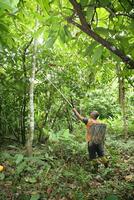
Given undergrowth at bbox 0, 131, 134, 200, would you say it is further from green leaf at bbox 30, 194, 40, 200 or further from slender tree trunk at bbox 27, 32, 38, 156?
slender tree trunk at bbox 27, 32, 38, 156

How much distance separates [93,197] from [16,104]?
358cm

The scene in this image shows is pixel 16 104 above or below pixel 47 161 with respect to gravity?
above

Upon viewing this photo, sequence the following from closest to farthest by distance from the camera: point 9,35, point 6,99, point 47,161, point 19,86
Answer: point 9,35 → point 47,161 → point 19,86 → point 6,99

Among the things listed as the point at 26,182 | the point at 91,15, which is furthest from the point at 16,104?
the point at 91,15

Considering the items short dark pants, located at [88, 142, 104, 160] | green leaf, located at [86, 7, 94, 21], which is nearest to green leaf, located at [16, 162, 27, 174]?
short dark pants, located at [88, 142, 104, 160]

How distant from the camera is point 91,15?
250cm

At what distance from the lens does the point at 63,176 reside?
19.1 ft

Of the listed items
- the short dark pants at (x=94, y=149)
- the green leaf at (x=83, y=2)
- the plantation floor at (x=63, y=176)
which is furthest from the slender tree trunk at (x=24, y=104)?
the green leaf at (x=83, y=2)

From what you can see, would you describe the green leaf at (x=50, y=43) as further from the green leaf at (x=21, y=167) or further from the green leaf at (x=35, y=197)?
the green leaf at (x=21, y=167)

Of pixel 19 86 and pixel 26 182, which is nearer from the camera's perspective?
pixel 26 182

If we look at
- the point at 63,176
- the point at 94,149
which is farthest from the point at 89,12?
the point at 94,149

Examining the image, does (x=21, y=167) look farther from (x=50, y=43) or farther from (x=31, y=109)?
(x=50, y=43)

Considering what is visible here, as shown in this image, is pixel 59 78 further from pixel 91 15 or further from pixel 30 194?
pixel 91 15

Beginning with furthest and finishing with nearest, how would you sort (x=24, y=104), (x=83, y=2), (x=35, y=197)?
(x=24, y=104) < (x=35, y=197) < (x=83, y=2)
